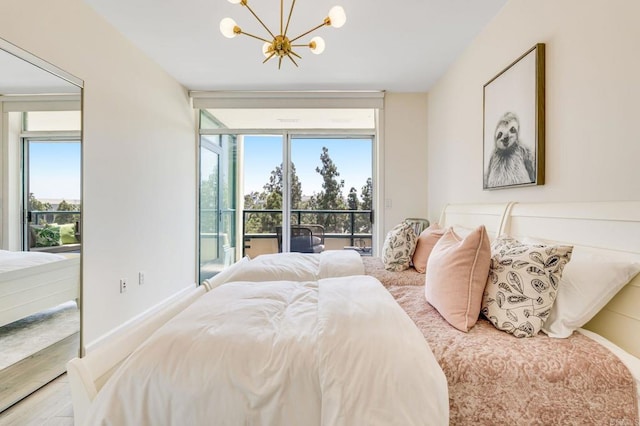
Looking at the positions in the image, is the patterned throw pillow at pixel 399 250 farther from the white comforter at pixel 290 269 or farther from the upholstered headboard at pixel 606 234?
the upholstered headboard at pixel 606 234

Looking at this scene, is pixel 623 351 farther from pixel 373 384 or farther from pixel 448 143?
pixel 448 143

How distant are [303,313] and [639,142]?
60.2 inches

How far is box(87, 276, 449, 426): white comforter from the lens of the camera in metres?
0.89

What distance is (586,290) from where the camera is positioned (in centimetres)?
120

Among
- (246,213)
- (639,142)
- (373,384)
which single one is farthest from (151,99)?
(639,142)

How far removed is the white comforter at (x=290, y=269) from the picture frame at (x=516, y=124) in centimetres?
121

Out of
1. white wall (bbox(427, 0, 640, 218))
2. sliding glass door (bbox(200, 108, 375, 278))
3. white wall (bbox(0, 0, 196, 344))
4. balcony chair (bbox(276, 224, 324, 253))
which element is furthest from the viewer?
balcony chair (bbox(276, 224, 324, 253))

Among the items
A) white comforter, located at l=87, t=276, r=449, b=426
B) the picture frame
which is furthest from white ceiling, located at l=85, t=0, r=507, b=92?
white comforter, located at l=87, t=276, r=449, b=426

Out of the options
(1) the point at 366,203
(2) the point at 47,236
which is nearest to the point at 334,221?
(1) the point at 366,203

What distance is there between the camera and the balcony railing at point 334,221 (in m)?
4.12

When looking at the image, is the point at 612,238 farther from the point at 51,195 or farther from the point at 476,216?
the point at 51,195

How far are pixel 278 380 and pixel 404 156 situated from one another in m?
3.39

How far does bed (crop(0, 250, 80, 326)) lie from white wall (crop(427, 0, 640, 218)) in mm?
3107

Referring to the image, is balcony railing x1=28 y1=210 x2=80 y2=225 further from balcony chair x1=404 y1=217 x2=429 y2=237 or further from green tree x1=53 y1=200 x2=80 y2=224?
balcony chair x1=404 y1=217 x2=429 y2=237
